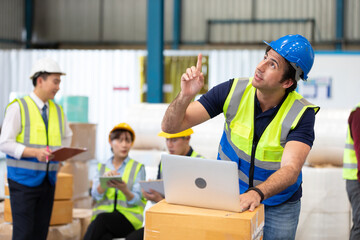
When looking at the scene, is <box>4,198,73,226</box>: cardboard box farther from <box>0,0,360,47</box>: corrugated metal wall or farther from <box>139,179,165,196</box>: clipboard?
<box>0,0,360,47</box>: corrugated metal wall

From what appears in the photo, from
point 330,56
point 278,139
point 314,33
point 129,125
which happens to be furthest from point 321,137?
point 314,33

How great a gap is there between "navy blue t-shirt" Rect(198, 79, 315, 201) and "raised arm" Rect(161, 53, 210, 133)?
0.05m

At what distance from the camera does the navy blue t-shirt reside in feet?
8.34

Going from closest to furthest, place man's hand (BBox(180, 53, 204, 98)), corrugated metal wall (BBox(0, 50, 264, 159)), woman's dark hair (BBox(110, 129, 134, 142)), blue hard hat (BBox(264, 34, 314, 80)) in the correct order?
man's hand (BBox(180, 53, 204, 98)) < blue hard hat (BBox(264, 34, 314, 80)) < woman's dark hair (BBox(110, 129, 134, 142)) < corrugated metal wall (BBox(0, 50, 264, 159))

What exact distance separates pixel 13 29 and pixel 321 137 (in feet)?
45.6

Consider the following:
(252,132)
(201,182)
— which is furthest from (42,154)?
(201,182)

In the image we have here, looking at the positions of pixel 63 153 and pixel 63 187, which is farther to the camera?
pixel 63 187

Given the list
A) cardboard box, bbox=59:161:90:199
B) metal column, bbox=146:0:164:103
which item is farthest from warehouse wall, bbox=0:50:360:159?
metal column, bbox=146:0:164:103

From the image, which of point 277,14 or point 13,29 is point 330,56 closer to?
point 277,14

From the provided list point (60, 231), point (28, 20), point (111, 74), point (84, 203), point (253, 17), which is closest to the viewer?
point (60, 231)

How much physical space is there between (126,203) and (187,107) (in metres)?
2.21

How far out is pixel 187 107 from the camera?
2586 mm

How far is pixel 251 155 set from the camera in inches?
103

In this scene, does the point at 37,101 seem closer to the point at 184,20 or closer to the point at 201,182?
the point at 201,182
